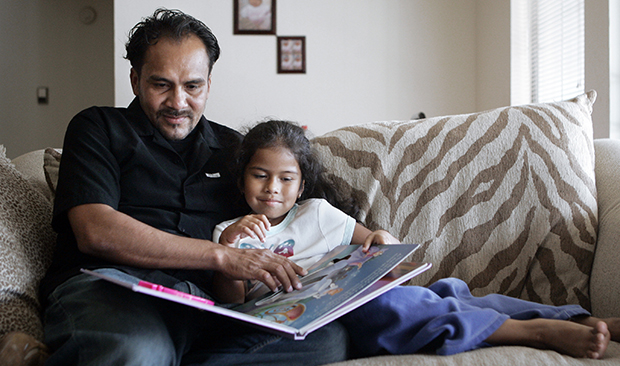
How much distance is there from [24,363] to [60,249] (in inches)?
14.3

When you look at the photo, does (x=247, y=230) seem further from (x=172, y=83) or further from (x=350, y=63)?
(x=350, y=63)

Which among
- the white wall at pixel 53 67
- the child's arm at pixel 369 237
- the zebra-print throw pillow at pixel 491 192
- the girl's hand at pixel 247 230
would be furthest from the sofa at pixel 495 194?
the white wall at pixel 53 67

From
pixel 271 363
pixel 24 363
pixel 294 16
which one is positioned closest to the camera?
pixel 24 363

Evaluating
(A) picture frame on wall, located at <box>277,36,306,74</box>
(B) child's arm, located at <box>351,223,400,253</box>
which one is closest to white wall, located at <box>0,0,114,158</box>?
(A) picture frame on wall, located at <box>277,36,306,74</box>

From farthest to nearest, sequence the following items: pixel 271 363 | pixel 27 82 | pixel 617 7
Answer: pixel 27 82 → pixel 617 7 → pixel 271 363

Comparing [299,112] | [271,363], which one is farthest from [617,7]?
[271,363]

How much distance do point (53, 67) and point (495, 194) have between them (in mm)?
4587

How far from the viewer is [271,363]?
2.96ft

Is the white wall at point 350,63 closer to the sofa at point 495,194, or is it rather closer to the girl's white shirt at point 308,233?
the sofa at point 495,194

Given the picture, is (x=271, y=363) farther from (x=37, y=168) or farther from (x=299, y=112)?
(x=299, y=112)

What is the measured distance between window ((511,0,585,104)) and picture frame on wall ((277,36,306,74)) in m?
1.44

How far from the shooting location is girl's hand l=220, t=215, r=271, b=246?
1.04 metres

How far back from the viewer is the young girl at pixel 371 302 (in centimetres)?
94

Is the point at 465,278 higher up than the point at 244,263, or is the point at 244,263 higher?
the point at 244,263
